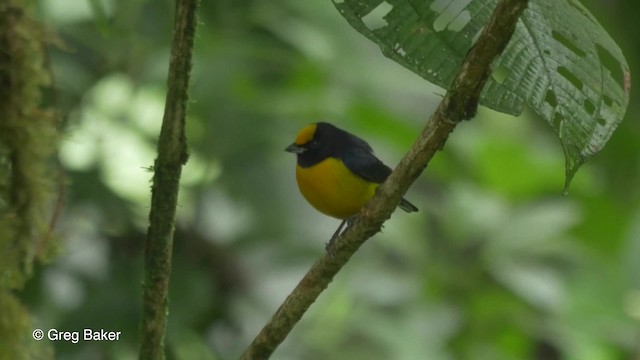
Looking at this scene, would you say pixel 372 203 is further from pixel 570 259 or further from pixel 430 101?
pixel 430 101

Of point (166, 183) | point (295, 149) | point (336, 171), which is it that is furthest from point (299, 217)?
point (166, 183)

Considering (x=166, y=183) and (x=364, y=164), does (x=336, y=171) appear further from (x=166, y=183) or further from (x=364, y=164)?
(x=166, y=183)

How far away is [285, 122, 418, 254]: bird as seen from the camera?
108 inches

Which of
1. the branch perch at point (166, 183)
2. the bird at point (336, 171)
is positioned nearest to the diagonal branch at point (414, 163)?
the branch perch at point (166, 183)

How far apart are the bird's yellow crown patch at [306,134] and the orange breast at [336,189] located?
0.15m

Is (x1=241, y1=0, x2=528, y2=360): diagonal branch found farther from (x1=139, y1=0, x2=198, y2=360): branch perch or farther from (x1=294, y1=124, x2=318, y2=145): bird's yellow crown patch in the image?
(x1=294, y1=124, x2=318, y2=145): bird's yellow crown patch

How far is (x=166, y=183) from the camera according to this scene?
1.39 meters

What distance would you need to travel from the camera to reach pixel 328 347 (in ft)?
10.8

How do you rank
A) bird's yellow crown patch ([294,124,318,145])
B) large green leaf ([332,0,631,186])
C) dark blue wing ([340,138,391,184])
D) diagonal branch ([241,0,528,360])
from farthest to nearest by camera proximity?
bird's yellow crown patch ([294,124,318,145]), dark blue wing ([340,138,391,184]), large green leaf ([332,0,631,186]), diagonal branch ([241,0,528,360])

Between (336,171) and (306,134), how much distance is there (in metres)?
0.24

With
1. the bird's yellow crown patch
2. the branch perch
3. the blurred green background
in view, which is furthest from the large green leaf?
the bird's yellow crown patch

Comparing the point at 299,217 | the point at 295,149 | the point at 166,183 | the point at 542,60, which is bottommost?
the point at 299,217

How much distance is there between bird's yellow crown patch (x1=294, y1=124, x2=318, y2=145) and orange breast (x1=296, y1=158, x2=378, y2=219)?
0.49ft

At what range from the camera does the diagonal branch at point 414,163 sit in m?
1.22
